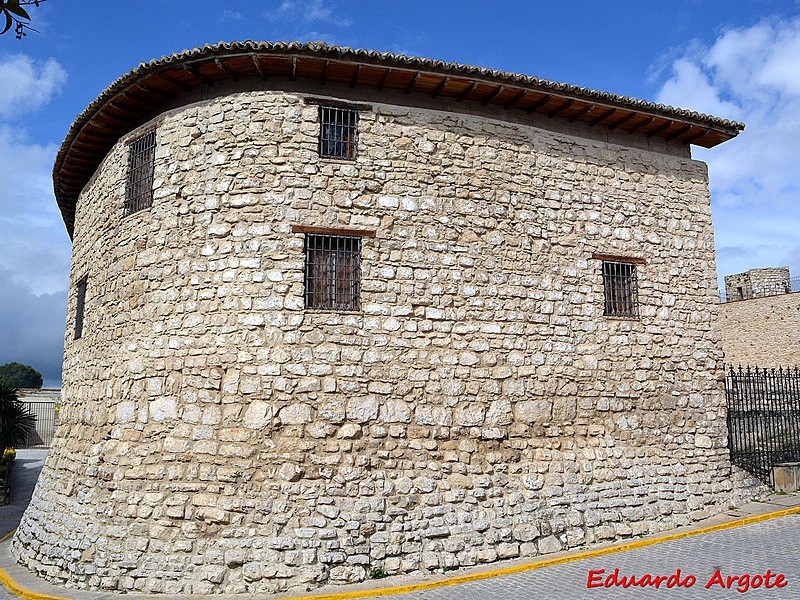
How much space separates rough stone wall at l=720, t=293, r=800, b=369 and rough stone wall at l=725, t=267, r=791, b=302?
41 centimetres

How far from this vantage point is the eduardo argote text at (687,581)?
7.06m

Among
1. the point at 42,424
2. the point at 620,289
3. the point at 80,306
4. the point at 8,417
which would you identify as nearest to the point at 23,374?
the point at 42,424

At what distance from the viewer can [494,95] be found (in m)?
9.53

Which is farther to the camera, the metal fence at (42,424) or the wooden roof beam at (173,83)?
the metal fence at (42,424)

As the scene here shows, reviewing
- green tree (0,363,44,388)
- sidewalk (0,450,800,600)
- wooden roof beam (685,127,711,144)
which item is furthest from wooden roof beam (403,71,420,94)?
green tree (0,363,44,388)

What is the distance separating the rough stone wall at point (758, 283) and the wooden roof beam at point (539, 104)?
17.4 m

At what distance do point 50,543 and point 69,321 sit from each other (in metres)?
4.41

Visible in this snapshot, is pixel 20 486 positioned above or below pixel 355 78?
below

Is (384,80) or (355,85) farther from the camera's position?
(355,85)

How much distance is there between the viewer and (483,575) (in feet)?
26.0

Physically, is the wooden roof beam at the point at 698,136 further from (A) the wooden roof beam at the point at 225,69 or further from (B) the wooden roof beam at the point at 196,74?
(B) the wooden roof beam at the point at 196,74

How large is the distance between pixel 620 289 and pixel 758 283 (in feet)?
53.1

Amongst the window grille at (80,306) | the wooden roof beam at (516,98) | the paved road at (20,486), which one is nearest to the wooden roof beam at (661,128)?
the wooden roof beam at (516,98)

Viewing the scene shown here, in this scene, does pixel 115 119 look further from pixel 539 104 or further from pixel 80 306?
pixel 539 104
